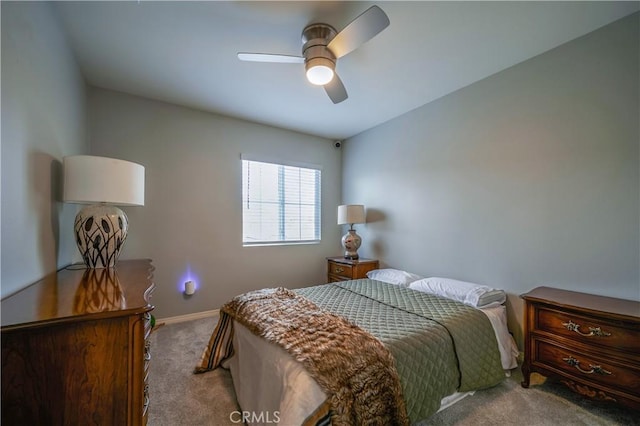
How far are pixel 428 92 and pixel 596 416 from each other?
9.39 feet

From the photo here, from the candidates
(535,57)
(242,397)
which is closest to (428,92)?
(535,57)

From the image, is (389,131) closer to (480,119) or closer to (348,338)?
(480,119)

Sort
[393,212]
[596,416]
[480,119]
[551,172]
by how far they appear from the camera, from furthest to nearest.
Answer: [393,212]
[480,119]
[551,172]
[596,416]

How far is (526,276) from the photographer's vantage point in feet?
7.38

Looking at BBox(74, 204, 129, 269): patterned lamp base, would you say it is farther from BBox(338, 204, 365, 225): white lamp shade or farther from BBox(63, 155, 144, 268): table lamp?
BBox(338, 204, 365, 225): white lamp shade

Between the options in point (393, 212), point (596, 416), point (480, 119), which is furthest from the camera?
point (393, 212)

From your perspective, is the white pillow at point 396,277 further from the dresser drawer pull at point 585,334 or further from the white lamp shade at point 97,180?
the white lamp shade at point 97,180

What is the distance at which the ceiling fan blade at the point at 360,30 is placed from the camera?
1383mm

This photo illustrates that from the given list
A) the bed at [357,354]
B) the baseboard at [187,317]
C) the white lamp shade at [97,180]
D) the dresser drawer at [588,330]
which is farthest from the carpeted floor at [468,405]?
the white lamp shade at [97,180]

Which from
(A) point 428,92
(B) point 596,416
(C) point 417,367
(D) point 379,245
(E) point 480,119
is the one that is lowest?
(B) point 596,416

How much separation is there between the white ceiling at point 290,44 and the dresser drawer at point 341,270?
2.07 m

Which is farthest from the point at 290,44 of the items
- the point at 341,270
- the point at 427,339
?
the point at 341,270

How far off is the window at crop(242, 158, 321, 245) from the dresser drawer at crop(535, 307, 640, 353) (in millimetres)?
2878

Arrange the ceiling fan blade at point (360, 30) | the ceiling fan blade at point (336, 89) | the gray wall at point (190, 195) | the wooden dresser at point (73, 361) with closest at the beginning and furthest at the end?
the wooden dresser at point (73, 361) < the ceiling fan blade at point (360, 30) < the ceiling fan blade at point (336, 89) < the gray wall at point (190, 195)
